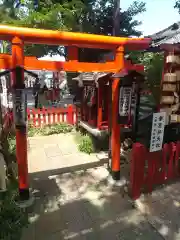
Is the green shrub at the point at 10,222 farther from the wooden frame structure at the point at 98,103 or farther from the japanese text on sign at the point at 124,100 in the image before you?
the wooden frame structure at the point at 98,103

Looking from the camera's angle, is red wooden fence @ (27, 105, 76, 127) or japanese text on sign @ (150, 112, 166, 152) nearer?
japanese text on sign @ (150, 112, 166, 152)

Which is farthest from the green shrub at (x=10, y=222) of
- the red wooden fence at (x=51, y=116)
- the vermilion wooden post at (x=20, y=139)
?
the red wooden fence at (x=51, y=116)

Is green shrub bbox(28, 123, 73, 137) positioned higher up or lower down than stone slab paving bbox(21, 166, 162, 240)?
higher up

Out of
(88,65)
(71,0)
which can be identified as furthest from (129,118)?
(71,0)

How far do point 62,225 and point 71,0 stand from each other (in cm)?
1273

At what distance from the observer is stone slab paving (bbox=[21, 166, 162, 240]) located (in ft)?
10.8

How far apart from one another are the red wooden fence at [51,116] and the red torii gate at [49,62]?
489 cm

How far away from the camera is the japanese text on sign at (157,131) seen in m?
4.12

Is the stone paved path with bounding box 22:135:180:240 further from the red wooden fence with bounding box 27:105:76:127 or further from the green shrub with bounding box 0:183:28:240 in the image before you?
the red wooden fence with bounding box 27:105:76:127

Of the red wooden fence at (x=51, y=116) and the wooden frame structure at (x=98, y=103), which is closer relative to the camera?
the wooden frame structure at (x=98, y=103)

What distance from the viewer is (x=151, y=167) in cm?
414

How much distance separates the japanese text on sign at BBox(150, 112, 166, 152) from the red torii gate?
0.87 metres

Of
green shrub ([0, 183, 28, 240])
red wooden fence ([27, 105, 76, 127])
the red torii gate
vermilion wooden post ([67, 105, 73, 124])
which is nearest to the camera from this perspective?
green shrub ([0, 183, 28, 240])

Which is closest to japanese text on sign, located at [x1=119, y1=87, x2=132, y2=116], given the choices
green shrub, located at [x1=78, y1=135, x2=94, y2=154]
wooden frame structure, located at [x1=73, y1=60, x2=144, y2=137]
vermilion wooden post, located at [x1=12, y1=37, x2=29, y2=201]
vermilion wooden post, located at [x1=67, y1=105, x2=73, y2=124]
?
wooden frame structure, located at [x1=73, y1=60, x2=144, y2=137]
